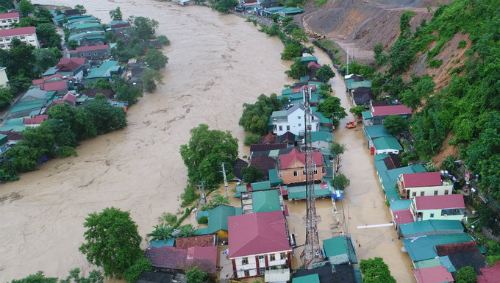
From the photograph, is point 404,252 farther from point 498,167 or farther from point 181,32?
point 181,32

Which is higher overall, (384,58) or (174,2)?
(174,2)

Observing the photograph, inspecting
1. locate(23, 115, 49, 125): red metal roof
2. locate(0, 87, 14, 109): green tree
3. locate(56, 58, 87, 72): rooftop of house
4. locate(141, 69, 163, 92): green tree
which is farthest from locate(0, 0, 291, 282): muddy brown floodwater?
locate(0, 87, 14, 109): green tree

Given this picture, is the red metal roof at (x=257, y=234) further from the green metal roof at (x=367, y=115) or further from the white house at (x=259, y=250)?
the green metal roof at (x=367, y=115)

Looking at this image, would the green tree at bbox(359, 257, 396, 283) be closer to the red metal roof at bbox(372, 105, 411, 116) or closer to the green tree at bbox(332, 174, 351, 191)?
the green tree at bbox(332, 174, 351, 191)

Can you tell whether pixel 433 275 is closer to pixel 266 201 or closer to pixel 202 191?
pixel 266 201

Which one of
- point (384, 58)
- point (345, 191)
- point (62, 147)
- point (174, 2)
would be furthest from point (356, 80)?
point (174, 2)
